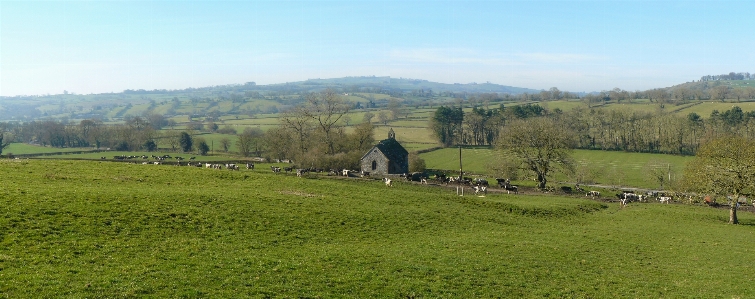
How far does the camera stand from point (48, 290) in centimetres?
1536

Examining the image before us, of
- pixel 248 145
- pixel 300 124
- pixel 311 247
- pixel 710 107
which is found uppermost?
pixel 710 107

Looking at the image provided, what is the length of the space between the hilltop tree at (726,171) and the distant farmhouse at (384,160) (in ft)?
143

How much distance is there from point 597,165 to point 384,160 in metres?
54.6

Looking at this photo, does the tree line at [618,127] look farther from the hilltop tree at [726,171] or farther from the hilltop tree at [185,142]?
the hilltop tree at [185,142]

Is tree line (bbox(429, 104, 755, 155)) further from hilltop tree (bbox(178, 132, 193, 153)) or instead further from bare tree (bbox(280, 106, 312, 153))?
hilltop tree (bbox(178, 132, 193, 153))

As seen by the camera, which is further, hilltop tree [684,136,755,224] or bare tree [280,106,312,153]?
bare tree [280,106,312,153]

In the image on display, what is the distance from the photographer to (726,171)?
4297cm

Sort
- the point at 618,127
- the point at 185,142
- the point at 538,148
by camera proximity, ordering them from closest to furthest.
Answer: the point at 538,148, the point at 618,127, the point at 185,142

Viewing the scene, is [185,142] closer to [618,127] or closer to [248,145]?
[248,145]

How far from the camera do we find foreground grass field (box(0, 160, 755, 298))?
1791 cm

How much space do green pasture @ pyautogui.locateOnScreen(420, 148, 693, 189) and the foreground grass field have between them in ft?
132

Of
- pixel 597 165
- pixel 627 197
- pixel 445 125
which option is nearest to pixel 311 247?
pixel 627 197

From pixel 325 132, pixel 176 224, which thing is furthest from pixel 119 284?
pixel 325 132

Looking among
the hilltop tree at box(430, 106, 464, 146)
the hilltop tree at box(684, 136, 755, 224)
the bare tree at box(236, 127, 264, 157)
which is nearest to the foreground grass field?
the hilltop tree at box(684, 136, 755, 224)
